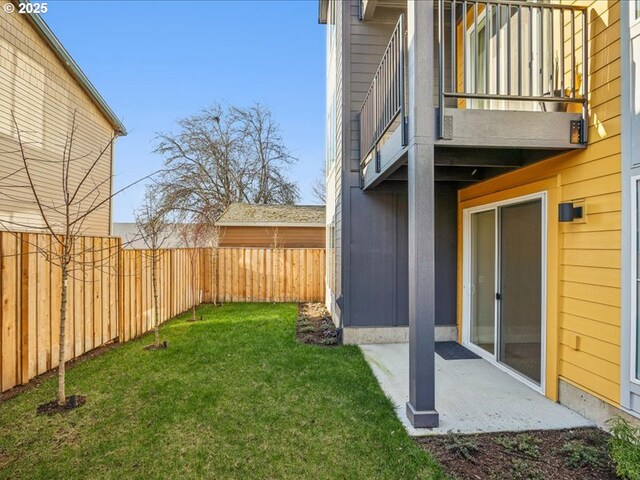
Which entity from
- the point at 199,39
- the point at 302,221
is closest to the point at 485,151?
the point at 302,221

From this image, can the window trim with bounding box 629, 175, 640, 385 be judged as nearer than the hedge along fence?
Yes

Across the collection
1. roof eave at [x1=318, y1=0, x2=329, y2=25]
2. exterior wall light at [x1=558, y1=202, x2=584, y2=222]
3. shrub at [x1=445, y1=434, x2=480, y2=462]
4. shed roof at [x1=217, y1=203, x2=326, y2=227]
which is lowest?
shrub at [x1=445, y1=434, x2=480, y2=462]

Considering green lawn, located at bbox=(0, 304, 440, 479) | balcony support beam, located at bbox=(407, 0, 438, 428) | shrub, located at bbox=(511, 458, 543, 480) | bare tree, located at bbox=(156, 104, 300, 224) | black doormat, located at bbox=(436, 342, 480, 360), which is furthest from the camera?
bare tree, located at bbox=(156, 104, 300, 224)

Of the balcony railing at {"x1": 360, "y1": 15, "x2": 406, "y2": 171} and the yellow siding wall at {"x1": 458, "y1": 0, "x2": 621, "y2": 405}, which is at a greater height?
the balcony railing at {"x1": 360, "y1": 15, "x2": 406, "y2": 171}

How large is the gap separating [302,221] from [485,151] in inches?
402

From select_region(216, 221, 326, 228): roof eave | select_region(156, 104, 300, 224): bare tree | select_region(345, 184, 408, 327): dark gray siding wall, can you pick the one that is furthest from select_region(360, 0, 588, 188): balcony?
select_region(156, 104, 300, 224): bare tree

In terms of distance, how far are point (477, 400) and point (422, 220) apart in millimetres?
2069

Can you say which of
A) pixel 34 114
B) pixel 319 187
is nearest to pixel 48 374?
pixel 34 114

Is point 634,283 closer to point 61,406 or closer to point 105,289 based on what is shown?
point 61,406

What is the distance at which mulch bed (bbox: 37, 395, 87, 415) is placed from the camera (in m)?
3.29

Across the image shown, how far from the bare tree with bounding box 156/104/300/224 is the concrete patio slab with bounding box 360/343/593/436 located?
15.9m

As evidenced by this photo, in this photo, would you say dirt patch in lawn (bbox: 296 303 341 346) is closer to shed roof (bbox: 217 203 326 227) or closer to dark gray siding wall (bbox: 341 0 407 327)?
dark gray siding wall (bbox: 341 0 407 327)

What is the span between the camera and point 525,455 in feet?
8.61

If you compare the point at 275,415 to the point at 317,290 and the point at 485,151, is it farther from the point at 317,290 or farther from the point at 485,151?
the point at 317,290
